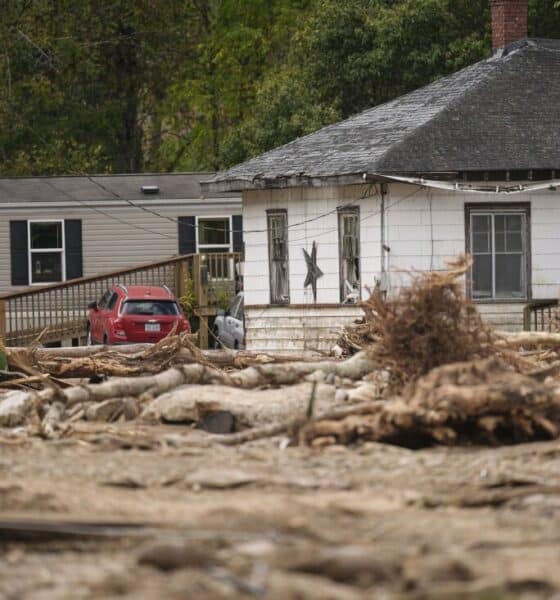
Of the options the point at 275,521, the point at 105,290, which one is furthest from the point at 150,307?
the point at 275,521

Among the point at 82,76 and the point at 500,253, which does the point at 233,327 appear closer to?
the point at 500,253

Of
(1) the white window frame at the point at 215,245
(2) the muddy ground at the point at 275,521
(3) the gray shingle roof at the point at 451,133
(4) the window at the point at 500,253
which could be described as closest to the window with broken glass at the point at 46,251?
(1) the white window frame at the point at 215,245

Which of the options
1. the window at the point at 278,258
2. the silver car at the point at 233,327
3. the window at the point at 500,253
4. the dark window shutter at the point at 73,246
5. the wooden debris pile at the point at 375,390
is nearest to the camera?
the wooden debris pile at the point at 375,390

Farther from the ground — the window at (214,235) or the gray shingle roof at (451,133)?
the gray shingle roof at (451,133)

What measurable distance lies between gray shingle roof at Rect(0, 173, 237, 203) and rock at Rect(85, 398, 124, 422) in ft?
71.1

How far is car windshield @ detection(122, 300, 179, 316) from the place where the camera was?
3391 cm

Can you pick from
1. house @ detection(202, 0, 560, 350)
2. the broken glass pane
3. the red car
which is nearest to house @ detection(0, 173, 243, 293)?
the red car

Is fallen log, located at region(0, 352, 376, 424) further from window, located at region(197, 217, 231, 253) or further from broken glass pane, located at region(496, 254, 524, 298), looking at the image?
window, located at region(197, 217, 231, 253)

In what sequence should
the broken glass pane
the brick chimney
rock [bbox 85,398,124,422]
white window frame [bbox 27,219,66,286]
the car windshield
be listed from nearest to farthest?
rock [bbox 85,398,124,422] → the broken glass pane → the brick chimney → the car windshield → white window frame [bbox 27,219,66,286]

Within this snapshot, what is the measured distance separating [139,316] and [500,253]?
9.49 meters

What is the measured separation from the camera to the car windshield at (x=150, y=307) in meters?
33.9

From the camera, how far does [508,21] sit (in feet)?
103

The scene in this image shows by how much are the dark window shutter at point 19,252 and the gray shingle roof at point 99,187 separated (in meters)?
0.67

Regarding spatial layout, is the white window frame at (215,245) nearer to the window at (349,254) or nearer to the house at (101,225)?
the house at (101,225)
